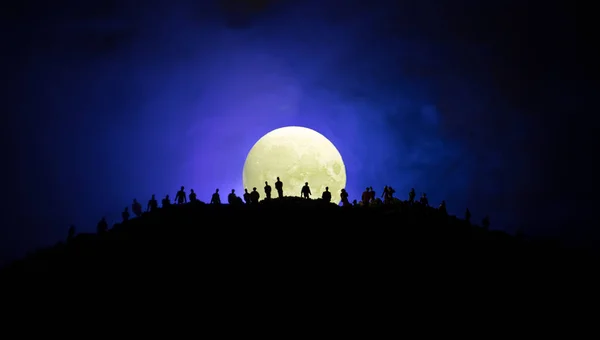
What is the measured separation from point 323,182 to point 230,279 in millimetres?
20499

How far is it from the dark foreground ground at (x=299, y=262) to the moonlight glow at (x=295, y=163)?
1131 cm

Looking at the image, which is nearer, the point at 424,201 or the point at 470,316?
the point at 470,316

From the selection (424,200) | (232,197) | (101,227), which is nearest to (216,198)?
(232,197)

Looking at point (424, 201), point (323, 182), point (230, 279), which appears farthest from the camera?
point (323, 182)

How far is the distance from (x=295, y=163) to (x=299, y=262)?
60.9ft

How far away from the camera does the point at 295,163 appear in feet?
131

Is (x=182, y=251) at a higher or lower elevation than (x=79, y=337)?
higher

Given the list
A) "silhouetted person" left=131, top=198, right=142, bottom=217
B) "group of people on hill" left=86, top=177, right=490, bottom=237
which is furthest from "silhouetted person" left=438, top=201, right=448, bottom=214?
"silhouetted person" left=131, top=198, right=142, bottom=217

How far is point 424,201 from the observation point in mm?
33375

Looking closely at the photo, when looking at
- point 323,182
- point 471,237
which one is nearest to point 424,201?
point 471,237

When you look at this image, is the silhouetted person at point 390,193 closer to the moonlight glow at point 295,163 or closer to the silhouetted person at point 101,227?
the moonlight glow at point 295,163

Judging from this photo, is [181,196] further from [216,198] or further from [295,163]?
[295,163]

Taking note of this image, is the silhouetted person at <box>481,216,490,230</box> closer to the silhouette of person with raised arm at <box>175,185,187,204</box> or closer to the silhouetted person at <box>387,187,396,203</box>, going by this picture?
the silhouetted person at <box>387,187,396,203</box>

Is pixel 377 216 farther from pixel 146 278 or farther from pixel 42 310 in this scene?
pixel 42 310
